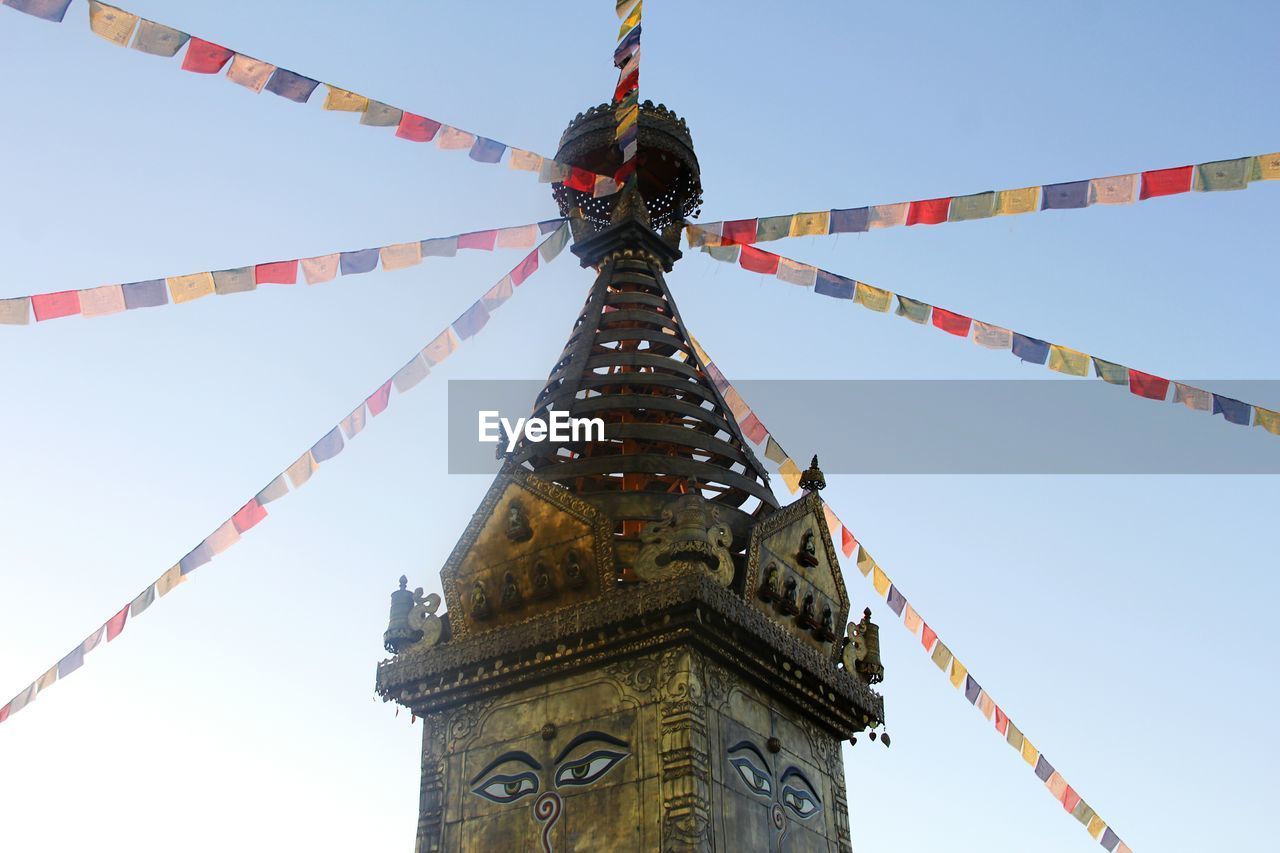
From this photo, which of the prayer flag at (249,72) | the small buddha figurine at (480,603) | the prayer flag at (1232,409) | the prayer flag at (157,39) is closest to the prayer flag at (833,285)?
the prayer flag at (1232,409)

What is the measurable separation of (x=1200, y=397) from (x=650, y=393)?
638 centimetres

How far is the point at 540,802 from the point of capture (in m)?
12.0

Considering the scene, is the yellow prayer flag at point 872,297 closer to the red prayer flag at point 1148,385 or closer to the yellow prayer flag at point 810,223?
the yellow prayer flag at point 810,223

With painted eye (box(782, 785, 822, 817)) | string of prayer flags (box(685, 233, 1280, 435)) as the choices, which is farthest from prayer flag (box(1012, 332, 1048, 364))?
painted eye (box(782, 785, 822, 817))

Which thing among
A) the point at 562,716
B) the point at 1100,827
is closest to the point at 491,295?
the point at 562,716

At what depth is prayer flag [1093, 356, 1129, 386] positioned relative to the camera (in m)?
14.0

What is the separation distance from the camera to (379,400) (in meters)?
15.9

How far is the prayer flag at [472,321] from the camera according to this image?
16.6m

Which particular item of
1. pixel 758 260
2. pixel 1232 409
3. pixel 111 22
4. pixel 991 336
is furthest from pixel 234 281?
pixel 1232 409

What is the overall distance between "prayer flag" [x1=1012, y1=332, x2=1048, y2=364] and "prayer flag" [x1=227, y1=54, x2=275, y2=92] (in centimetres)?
889

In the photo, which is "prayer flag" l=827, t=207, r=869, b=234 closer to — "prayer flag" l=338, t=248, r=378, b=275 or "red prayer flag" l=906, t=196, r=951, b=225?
"red prayer flag" l=906, t=196, r=951, b=225

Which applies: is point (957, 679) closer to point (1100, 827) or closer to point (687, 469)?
point (1100, 827)

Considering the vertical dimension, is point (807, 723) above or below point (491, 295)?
below

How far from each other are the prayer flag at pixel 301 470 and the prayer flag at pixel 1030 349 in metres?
8.52
